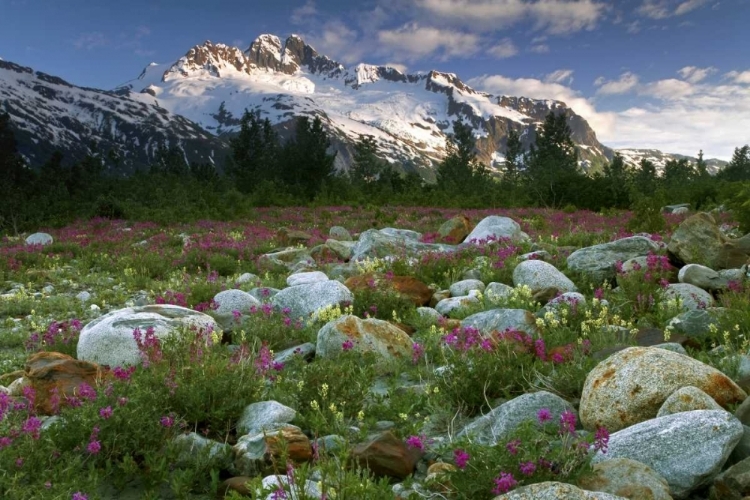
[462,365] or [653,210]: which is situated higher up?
[653,210]

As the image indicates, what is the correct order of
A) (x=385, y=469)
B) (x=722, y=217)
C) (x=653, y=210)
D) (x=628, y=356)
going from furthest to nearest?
(x=722, y=217)
(x=653, y=210)
(x=628, y=356)
(x=385, y=469)

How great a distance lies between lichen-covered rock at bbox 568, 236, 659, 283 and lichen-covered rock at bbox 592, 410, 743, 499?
6.10 meters

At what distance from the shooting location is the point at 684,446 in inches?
133

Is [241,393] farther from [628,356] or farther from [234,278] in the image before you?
[234,278]

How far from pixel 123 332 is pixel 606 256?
7.82 m

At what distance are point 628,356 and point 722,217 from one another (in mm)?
18606

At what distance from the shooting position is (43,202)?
25.5 meters

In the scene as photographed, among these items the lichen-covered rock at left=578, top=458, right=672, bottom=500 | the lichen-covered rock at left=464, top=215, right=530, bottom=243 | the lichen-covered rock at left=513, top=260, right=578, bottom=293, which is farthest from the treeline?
the lichen-covered rock at left=578, top=458, right=672, bottom=500

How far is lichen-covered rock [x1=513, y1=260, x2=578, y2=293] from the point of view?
8789 mm

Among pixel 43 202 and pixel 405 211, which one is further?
pixel 405 211

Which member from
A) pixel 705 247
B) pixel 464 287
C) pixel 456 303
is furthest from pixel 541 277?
pixel 705 247

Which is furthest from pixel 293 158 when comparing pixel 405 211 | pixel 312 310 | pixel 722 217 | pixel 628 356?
pixel 628 356

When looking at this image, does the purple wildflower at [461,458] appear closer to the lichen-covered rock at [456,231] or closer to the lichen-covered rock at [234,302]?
the lichen-covered rock at [234,302]

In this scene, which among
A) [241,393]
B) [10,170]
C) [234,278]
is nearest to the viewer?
[241,393]
